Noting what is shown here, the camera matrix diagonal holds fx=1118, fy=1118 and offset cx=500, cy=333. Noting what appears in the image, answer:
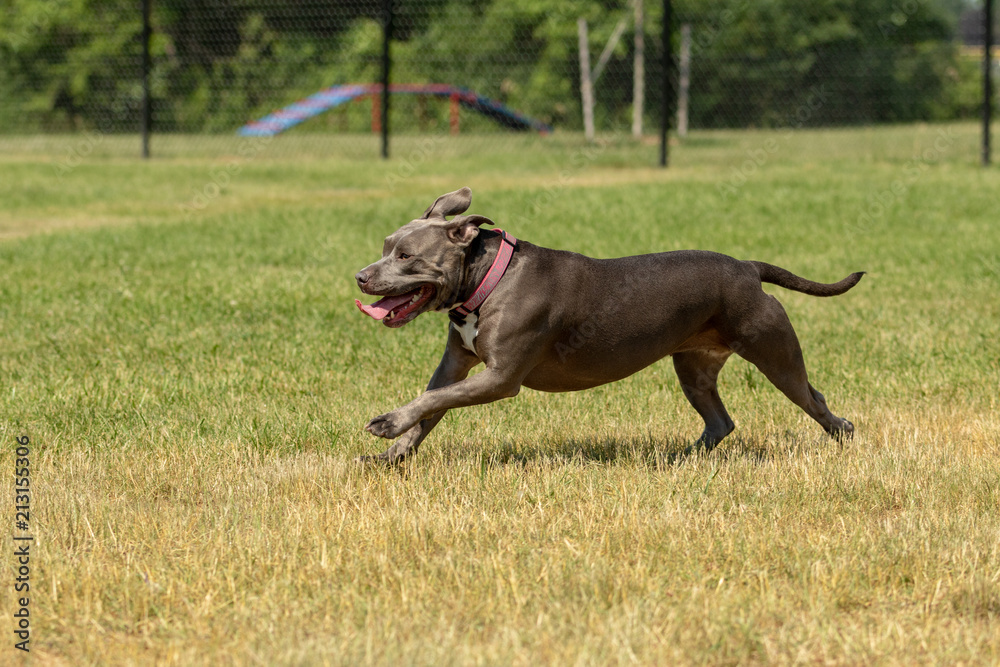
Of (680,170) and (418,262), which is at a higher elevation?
(418,262)

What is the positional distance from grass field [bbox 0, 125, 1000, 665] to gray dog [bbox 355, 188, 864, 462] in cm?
41

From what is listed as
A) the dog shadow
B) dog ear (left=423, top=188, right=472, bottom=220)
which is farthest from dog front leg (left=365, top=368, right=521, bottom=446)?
dog ear (left=423, top=188, right=472, bottom=220)

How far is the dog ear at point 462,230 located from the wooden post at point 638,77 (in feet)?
71.9

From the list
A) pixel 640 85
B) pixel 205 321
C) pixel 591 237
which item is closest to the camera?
pixel 205 321

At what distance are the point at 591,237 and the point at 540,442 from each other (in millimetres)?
6326

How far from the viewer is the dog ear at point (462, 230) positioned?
4.45 meters

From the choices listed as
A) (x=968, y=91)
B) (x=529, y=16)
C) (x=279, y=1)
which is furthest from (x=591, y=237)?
(x=279, y=1)

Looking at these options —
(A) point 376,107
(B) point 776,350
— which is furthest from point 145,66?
(B) point 776,350

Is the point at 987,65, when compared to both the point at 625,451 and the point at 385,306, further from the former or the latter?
the point at 385,306

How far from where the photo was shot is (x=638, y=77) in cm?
2695

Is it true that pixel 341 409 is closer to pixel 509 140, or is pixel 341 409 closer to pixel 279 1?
pixel 509 140

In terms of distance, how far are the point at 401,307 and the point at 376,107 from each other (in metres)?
26.3

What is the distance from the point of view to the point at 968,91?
28.6 metres

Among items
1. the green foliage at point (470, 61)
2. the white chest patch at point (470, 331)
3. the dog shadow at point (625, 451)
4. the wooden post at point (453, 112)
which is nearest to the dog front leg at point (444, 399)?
the white chest patch at point (470, 331)
